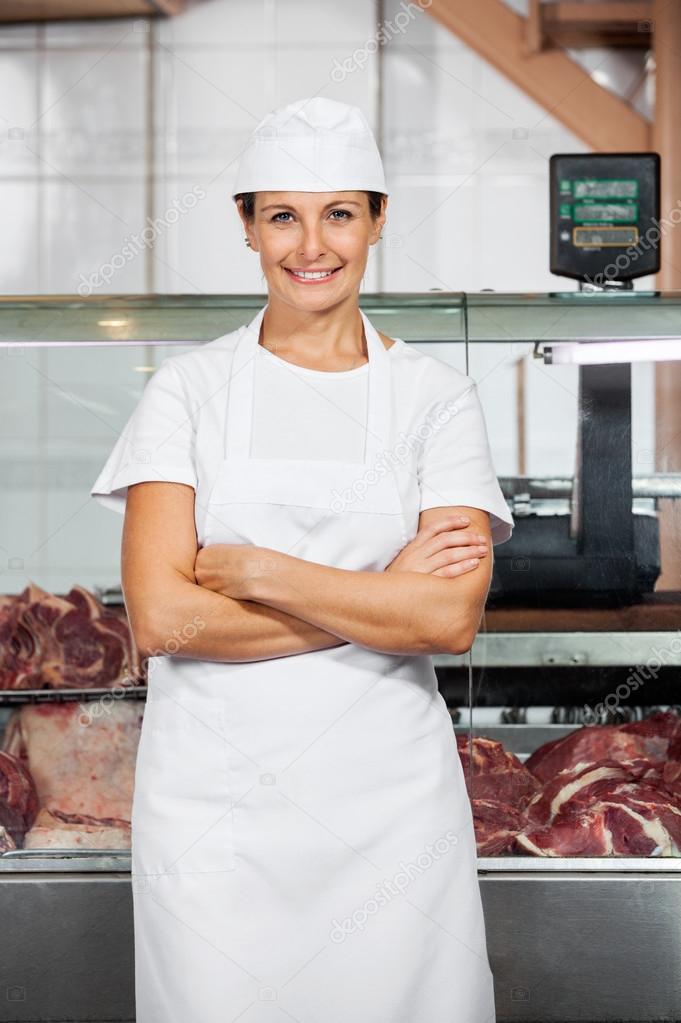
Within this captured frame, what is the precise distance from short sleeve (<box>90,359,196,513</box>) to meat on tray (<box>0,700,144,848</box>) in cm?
75

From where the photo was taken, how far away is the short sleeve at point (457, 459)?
1409mm

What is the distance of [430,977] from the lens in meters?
1.37

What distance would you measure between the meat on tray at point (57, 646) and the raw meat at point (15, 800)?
148 millimetres

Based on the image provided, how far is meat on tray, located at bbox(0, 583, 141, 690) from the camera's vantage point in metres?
2.08

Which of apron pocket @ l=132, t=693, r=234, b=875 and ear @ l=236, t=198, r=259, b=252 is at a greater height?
ear @ l=236, t=198, r=259, b=252

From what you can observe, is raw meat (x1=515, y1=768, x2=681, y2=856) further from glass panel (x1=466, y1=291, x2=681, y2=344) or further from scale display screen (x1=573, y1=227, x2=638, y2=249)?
scale display screen (x1=573, y1=227, x2=638, y2=249)

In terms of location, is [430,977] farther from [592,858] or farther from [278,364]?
[278,364]

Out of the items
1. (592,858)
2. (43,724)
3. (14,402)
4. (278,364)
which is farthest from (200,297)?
(592,858)

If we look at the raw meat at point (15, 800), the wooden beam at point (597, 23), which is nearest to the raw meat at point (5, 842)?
the raw meat at point (15, 800)

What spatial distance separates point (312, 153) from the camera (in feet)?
4.53

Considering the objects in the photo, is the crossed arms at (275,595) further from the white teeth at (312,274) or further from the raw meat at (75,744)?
the raw meat at (75,744)

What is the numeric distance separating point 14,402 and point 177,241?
336 centimetres

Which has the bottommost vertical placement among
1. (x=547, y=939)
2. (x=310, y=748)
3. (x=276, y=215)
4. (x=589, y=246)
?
(x=547, y=939)

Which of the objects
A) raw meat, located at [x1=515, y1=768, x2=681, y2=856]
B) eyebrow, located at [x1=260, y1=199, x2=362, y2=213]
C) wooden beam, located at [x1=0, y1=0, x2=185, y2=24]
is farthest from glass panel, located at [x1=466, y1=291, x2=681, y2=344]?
wooden beam, located at [x1=0, y1=0, x2=185, y2=24]
